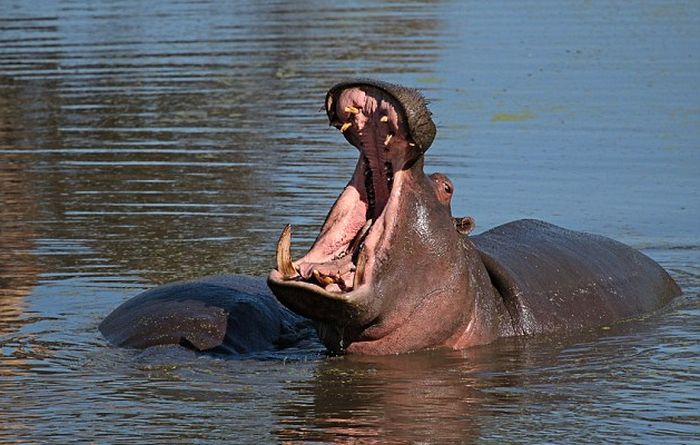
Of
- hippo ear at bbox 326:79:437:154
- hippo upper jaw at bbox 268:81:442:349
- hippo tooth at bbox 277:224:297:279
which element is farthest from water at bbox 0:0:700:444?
hippo ear at bbox 326:79:437:154

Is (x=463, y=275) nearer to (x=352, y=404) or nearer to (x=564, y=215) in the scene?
(x=352, y=404)

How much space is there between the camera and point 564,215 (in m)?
10.3

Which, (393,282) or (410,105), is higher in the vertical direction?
(410,105)

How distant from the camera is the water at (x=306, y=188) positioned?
6.03 m

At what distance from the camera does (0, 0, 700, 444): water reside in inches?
237

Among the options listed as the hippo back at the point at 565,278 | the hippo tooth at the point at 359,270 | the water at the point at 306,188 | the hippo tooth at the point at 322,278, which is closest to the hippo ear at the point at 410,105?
the hippo tooth at the point at 359,270

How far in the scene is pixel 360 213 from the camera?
6469 millimetres

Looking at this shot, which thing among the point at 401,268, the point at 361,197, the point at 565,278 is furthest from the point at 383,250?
the point at 565,278

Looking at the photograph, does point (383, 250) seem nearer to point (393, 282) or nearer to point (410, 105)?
point (393, 282)

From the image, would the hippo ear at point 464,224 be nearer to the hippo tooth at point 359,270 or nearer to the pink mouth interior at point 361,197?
the pink mouth interior at point 361,197

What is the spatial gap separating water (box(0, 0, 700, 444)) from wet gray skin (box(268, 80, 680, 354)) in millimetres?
142

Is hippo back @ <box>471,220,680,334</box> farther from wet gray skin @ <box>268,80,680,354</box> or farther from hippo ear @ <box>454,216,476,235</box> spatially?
hippo ear @ <box>454,216,476,235</box>

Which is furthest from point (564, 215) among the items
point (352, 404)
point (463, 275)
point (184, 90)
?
point (184, 90)

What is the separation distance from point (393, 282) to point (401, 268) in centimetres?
7
